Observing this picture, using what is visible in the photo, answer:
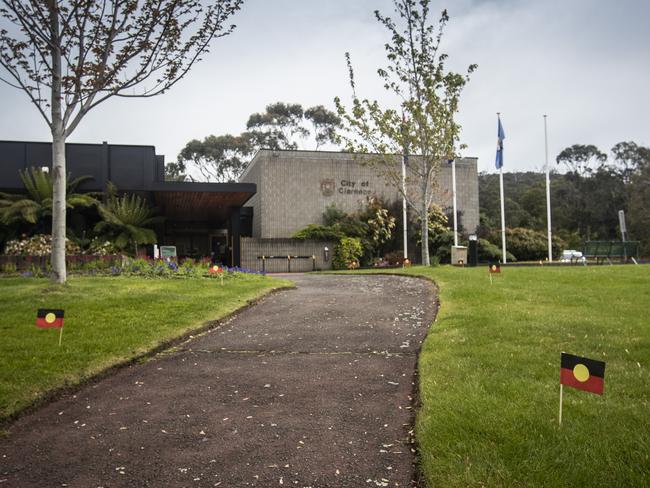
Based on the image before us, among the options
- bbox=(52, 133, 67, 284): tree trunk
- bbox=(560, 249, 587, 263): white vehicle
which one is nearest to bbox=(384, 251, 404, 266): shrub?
bbox=(560, 249, 587, 263): white vehicle

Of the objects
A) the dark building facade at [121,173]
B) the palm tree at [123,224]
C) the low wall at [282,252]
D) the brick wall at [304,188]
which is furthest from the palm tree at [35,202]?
the brick wall at [304,188]

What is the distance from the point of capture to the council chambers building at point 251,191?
22.5m

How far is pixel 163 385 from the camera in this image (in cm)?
551

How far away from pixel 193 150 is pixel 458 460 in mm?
58520

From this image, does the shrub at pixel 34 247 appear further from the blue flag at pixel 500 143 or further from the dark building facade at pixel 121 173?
the blue flag at pixel 500 143

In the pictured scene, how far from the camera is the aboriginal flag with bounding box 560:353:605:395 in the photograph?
370cm

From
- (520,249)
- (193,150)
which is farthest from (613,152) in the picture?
(193,150)

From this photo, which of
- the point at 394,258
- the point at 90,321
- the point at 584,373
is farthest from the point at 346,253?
the point at 584,373

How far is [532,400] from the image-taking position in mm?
Answer: 4324

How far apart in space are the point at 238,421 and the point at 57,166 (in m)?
8.18

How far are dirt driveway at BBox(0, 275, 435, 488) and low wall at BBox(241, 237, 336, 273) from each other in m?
19.2

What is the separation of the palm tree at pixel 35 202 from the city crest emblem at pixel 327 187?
1469 centimetres

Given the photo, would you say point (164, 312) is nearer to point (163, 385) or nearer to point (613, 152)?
point (163, 385)

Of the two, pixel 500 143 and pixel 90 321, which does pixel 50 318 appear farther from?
pixel 500 143
